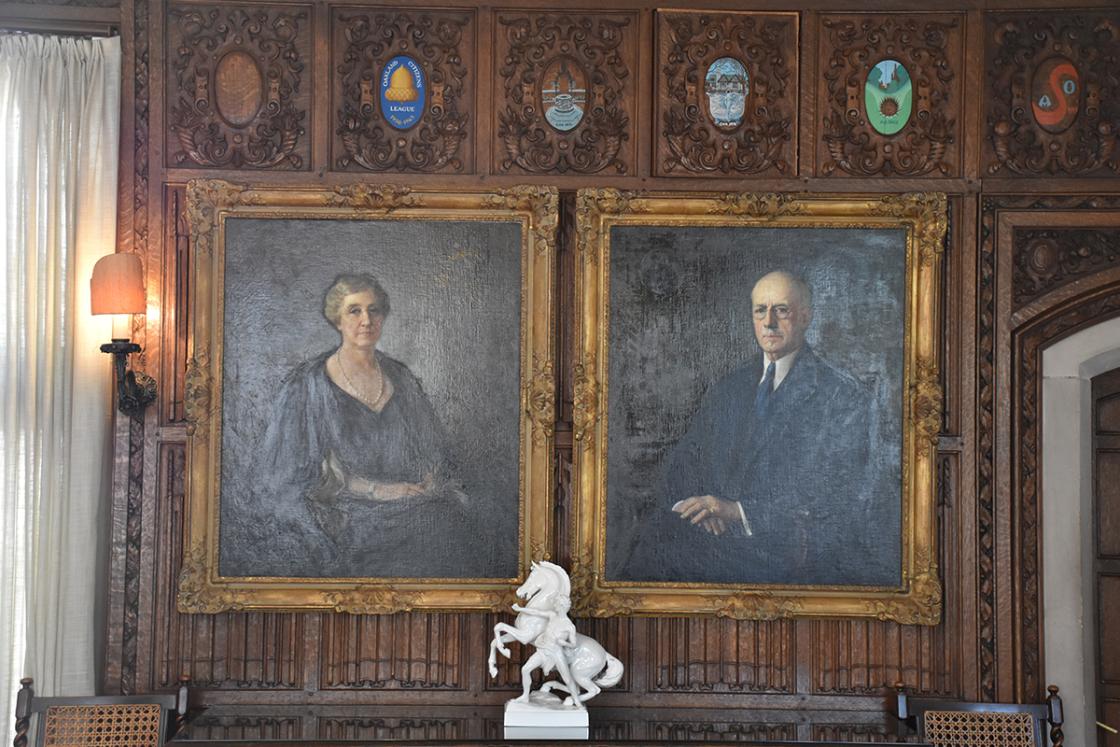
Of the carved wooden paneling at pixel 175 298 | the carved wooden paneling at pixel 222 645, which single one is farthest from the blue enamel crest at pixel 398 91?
the carved wooden paneling at pixel 222 645

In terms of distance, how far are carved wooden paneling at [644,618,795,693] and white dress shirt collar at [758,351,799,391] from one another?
0.99 m

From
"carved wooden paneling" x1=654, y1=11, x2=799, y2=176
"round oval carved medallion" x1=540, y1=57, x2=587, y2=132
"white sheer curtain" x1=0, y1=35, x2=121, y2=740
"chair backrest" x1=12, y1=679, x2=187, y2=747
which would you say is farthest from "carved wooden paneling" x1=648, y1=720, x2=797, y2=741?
"round oval carved medallion" x1=540, y1=57, x2=587, y2=132

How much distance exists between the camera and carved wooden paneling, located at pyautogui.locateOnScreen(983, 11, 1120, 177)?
184 inches

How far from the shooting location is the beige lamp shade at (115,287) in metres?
4.41

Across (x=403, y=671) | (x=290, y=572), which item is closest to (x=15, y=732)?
(x=290, y=572)

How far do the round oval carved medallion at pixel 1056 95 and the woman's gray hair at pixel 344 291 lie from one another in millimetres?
2785

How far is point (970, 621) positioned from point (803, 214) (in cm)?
179

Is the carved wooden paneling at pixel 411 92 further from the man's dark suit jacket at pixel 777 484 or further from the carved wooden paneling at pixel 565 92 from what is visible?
the man's dark suit jacket at pixel 777 484

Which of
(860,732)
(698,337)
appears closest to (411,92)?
(698,337)

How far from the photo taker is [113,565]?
4.68m

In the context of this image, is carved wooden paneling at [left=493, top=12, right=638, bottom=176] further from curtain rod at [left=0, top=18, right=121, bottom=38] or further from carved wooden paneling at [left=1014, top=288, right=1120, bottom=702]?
carved wooden paneling at [left=1014, top=288, right=1120, bottom=702]

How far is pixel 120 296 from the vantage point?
442cm

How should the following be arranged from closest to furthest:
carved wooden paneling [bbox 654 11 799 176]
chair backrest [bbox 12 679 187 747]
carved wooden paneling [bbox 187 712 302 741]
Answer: carved wooden paneling [bbox 187 712 302 741]
chair backrest [bbox 12 679 187 747]
carved wooden paneling [bbox 654 11 799 176]

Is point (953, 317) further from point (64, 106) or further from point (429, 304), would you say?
point (64, 106)
